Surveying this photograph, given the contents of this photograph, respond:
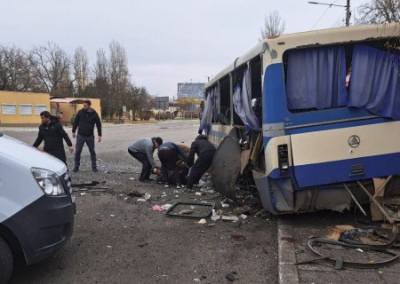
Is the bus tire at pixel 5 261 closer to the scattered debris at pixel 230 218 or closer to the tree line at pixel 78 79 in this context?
the scattered debris at pixel 230 218

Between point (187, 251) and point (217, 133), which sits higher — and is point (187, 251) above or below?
below

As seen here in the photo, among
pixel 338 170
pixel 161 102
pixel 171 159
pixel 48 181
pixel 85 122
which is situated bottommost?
pixel 171 159

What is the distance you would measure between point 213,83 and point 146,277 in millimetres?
6115

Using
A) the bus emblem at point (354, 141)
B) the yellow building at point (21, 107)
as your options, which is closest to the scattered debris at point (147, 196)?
the bus emblem at point (354, 141)

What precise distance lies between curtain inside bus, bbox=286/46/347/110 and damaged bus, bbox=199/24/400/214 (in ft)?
0.04

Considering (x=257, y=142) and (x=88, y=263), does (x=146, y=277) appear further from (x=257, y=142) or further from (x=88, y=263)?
(x=257, y=142)

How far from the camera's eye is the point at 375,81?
16.2ft

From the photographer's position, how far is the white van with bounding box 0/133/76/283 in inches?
126

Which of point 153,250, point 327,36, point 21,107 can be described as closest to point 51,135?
point 153,250

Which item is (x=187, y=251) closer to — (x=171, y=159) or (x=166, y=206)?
(x=166, y=206)

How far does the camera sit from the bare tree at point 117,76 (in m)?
54.3

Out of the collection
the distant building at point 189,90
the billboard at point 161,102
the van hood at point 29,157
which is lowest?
the van hood at point 29,157

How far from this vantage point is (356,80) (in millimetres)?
4906

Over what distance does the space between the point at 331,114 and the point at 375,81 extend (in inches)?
29.8
